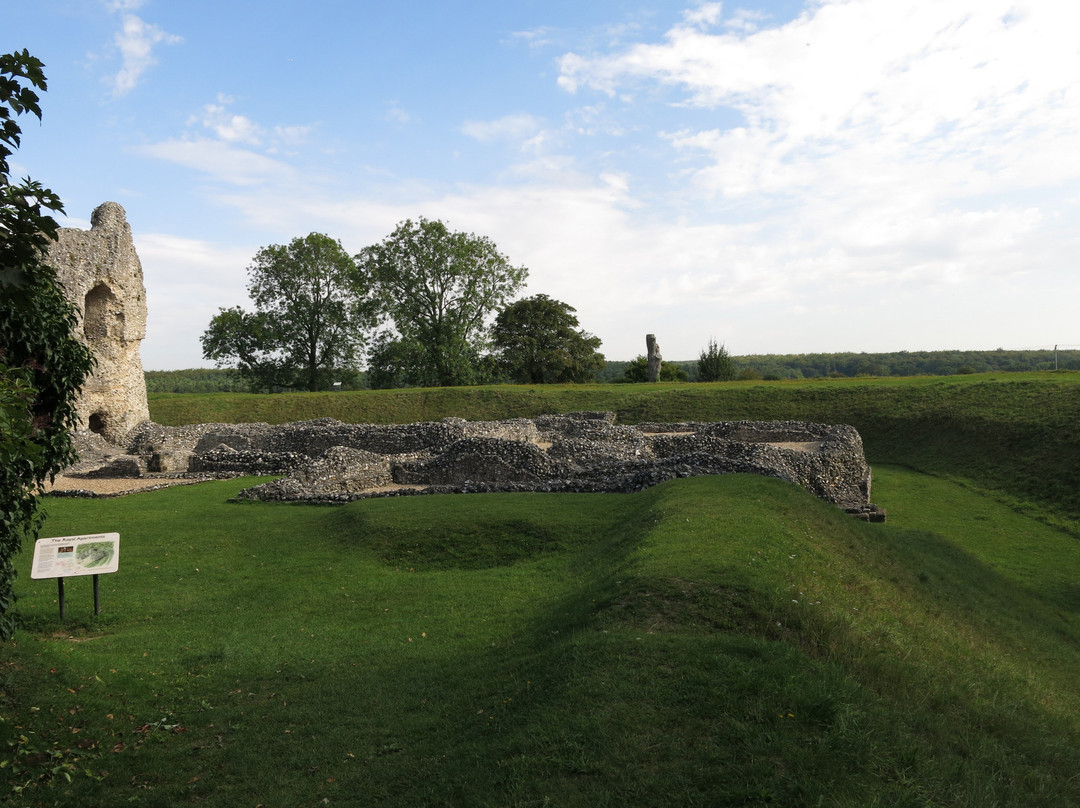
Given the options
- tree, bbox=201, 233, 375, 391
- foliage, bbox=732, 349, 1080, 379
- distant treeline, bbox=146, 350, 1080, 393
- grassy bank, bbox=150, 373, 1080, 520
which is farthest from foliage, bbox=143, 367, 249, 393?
foliage, bbox=732, 349, 1080, 379

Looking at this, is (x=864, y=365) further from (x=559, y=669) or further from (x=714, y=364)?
(x=559, y=669)

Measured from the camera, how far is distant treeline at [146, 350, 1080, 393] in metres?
90.1

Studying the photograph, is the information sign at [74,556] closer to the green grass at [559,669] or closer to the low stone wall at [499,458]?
the green grass at [559,669]

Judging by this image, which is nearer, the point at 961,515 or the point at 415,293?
the point at 961,515

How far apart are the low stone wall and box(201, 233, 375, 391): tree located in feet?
87.2

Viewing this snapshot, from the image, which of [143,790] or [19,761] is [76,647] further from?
[143,790]

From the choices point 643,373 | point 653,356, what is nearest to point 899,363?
point 643,373

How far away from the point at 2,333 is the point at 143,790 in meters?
4.28

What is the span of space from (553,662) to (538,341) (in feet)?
185

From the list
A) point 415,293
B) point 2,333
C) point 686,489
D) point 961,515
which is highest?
point 415,293

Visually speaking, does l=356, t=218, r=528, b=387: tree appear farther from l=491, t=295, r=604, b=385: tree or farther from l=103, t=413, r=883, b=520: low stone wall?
l=103, t=413, r=883, b=520: low stone wall

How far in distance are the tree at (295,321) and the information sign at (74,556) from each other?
1886 inches

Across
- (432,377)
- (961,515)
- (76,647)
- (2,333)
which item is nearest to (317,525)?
(76,647)

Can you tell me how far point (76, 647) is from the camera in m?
8.47
